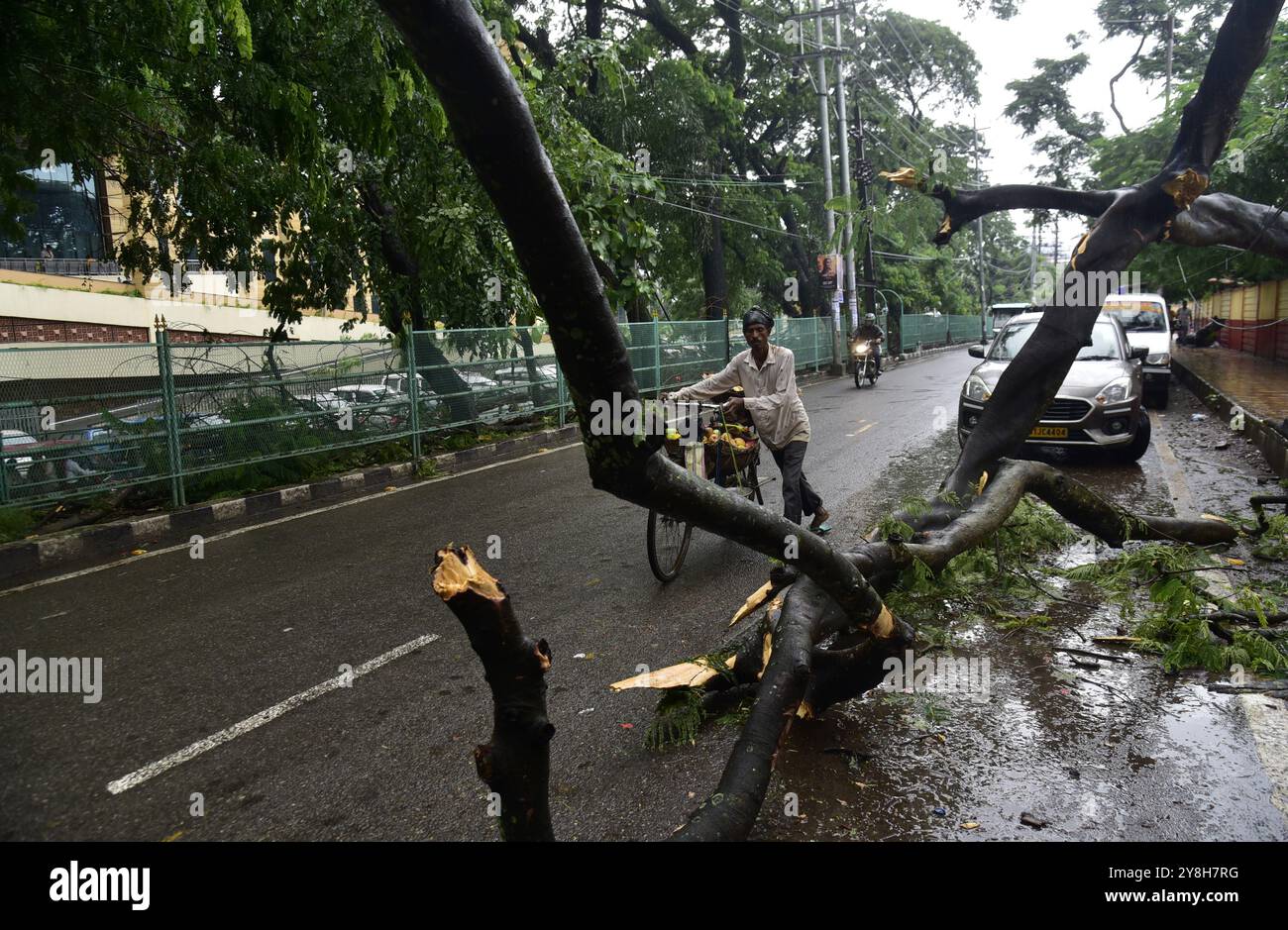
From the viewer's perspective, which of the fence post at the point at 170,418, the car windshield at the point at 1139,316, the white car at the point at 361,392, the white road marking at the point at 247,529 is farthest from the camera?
the car windshield at the point at 1139,316

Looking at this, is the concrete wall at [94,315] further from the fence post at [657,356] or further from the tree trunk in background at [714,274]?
the tree trunk in background at [714,274]

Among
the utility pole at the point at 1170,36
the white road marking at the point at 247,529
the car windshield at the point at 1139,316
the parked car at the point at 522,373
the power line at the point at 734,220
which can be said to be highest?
the utility pole at the point at 1170,36

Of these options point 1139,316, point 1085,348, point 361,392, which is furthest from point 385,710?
point 1139,316

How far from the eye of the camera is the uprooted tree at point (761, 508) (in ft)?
4.42

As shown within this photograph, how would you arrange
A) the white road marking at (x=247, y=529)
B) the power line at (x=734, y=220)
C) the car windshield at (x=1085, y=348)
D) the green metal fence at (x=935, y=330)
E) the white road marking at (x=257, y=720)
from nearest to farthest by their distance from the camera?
the white road marking at (x=257, y=720) → the white road marking at (x=247, y=529) → the car windshield at (x=1085, y=348) → the power line at (x=734, y=220) → the green metal fence at (x=935, y=330)

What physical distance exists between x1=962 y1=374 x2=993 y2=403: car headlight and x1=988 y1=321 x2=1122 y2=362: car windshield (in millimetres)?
486

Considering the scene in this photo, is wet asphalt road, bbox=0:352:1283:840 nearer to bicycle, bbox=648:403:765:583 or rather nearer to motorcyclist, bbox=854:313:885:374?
bicycle, bbox=648:403:765:583

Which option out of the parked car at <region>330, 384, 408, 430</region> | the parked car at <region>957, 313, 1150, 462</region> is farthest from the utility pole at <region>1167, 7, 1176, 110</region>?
the parked car at <region>330, 384, 408, 430</region>

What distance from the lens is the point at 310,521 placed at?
818cm

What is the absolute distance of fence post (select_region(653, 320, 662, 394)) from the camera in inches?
699

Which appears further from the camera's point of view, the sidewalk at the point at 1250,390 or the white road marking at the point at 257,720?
the sidewalk at the point at 1250,390

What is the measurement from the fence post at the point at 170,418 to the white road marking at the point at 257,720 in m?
4.92

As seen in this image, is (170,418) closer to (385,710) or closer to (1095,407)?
(385,710)

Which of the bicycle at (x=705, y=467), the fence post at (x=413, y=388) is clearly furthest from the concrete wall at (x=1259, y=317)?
the fence post at (x=413, y=388)
